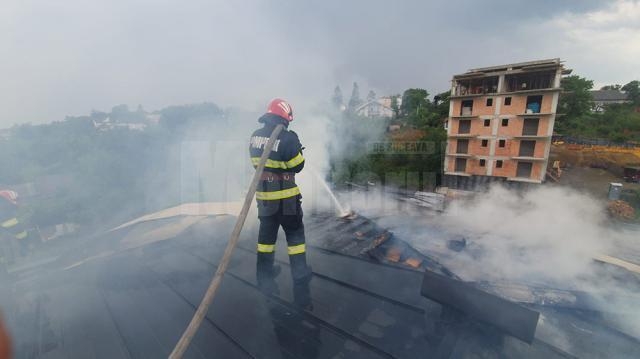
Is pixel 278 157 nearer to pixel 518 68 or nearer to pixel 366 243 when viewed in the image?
pixel 366 243

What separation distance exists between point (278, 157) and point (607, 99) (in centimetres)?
7129

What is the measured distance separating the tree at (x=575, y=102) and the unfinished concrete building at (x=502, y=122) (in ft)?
71.6

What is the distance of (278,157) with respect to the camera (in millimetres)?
2730

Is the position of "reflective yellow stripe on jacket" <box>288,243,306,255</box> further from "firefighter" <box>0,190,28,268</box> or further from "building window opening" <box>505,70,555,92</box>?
"building window opening" <box>505,70,555,92</box>

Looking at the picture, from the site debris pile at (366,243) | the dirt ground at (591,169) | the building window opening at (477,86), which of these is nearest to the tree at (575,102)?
the dirt ground at (591,169)

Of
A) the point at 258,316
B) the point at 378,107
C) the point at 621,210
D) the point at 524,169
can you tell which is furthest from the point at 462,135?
the point at 378,107

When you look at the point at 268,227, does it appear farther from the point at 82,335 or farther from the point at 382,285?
the point at 82,335

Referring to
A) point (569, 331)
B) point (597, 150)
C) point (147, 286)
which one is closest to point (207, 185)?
point (147, 286)

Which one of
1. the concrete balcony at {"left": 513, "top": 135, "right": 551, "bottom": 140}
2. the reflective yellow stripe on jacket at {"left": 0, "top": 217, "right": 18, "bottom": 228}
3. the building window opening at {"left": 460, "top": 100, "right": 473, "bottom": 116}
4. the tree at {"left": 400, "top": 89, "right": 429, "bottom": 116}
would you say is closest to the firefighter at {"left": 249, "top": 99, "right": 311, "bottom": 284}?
the reflective yellow stripe on jacket at {"left": 0, "top": 217, "right": 18, "bottom": 228}

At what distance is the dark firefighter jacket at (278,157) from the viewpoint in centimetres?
272

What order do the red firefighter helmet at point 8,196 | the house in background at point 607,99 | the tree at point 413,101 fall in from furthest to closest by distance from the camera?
the tree at point 413,101
the house in background at point 607,99
the red firefighter helmet at point 8,196

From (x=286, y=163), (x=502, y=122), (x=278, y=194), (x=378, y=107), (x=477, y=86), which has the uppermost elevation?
(x=378, y=107)

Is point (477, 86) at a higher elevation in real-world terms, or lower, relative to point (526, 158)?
higher

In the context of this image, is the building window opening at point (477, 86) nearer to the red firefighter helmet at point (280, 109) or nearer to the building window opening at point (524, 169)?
the building window opening at point (524, 169)
